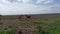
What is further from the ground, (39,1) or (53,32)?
(39,1)

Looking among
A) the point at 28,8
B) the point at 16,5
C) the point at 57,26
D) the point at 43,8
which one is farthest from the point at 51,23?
the point at 16,5

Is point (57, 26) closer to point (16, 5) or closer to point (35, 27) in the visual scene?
point (35, 27)

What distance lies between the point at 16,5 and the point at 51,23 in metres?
0.49

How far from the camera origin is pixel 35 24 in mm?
1959

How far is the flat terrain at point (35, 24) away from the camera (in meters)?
1.90

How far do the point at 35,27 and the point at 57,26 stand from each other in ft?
0.89

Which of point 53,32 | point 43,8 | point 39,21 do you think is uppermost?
point 43,8

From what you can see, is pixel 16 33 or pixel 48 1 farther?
pixel 48 1

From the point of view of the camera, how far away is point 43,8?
2.01 meters

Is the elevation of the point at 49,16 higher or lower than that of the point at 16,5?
lower

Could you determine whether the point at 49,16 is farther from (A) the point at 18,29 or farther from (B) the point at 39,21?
(A) the point at 18,29

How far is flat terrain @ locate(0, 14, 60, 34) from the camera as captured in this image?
190 cm

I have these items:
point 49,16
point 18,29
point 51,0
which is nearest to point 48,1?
point 51,0

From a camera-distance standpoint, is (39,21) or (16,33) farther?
(39,21)
